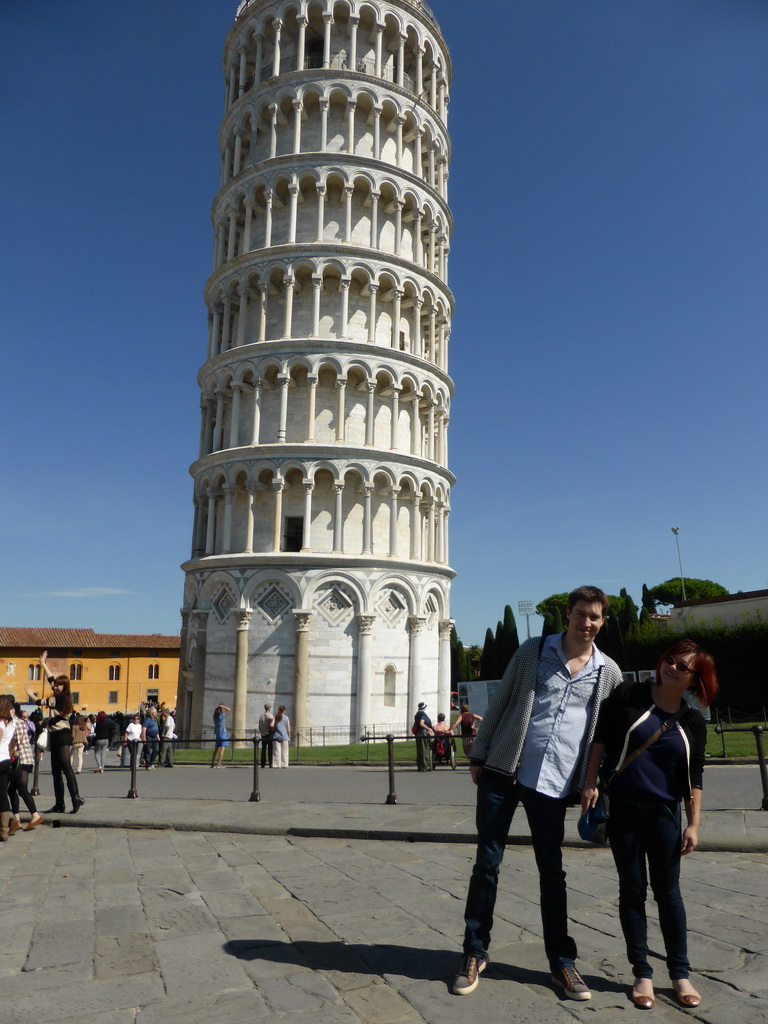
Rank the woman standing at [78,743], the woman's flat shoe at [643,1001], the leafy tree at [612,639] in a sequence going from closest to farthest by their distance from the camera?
the woman's flat shoe at [643,1001] < the woman standing at [78,743] < the leafy tree at [612,639]

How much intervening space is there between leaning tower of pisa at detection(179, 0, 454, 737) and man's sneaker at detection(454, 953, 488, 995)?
2404 cm

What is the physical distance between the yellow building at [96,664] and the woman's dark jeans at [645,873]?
2436 inches

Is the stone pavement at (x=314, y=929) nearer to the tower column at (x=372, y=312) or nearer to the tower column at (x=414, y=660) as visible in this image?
the tower column at (x=414, y=660)

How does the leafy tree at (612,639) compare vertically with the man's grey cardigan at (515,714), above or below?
above

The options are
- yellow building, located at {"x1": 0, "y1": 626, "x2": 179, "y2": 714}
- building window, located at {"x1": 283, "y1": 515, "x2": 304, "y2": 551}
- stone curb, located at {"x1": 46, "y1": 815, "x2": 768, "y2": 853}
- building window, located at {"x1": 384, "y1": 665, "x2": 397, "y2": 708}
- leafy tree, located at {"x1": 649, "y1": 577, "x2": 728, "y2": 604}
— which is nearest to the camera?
stone curb, located at {"x1": 46, "y1": 815, "x2": 768, "y2": 853}

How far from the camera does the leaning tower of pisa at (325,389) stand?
28.9 metres

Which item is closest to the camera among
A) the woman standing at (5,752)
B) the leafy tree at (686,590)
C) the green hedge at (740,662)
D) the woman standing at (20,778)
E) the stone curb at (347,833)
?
the stone curb at (347,833)

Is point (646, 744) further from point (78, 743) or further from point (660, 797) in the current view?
point (78, 743)

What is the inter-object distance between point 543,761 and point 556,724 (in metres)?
0.22

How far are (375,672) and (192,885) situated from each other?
2270 centimetres

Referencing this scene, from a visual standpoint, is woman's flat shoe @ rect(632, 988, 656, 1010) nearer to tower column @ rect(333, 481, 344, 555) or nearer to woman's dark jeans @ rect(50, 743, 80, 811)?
woman's dark jeans @ rect(50, 743, 80, 811)

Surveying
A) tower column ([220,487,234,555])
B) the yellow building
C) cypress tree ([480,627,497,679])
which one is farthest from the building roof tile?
tower column ([220,487,234,555])

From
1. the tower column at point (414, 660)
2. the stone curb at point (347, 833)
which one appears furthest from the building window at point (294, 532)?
the stone curb at point (347, 833)

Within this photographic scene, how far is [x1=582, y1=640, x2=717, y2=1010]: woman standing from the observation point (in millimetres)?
3959
